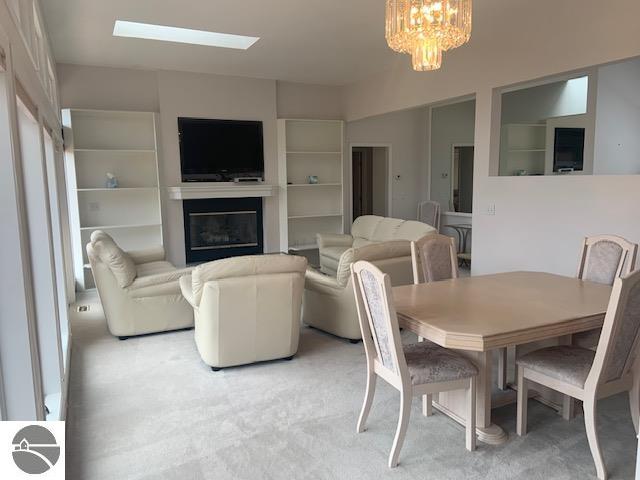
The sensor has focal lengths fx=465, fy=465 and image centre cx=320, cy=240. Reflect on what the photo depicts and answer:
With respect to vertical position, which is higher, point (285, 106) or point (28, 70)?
point (285, 106)

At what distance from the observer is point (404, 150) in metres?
8.77

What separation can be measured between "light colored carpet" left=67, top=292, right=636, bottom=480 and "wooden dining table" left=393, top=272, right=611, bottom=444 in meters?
0.27

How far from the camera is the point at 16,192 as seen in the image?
5.64 ft

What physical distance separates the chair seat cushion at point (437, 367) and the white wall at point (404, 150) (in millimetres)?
5878

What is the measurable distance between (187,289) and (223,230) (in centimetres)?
359

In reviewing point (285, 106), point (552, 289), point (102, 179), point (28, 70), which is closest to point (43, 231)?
point (28, 70)

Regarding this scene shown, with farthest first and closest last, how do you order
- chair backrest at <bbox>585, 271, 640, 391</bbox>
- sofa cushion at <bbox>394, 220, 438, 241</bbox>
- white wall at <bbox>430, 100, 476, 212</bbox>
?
white wall at <bbox>430, 100, 476, 212</bbox> → sofa cushion at <bbox>394, 220, 438, 241</bbox> → chair backrest at <bbox>585, 271, 640, 391</bbox>

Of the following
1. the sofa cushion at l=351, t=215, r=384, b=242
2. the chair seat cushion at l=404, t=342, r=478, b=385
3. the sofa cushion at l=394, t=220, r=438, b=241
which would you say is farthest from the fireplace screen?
the chair seat cushion at l=404, t=342, r=478, b=385

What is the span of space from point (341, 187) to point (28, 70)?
19.6ft

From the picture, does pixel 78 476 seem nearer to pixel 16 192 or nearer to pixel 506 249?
pixel 16 192

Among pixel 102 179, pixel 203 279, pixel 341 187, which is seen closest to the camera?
pixel 203 279

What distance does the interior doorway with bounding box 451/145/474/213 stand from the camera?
8.98 meters

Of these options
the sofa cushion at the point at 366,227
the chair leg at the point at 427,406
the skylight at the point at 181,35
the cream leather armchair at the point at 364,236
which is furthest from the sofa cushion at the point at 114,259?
Answer: the sofa cushion at the point at 366,227

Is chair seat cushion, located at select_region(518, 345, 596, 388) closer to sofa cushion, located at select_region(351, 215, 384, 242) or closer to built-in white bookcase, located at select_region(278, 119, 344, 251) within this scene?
sofa cushion, located at select_region(351, 215, 384, 242)
